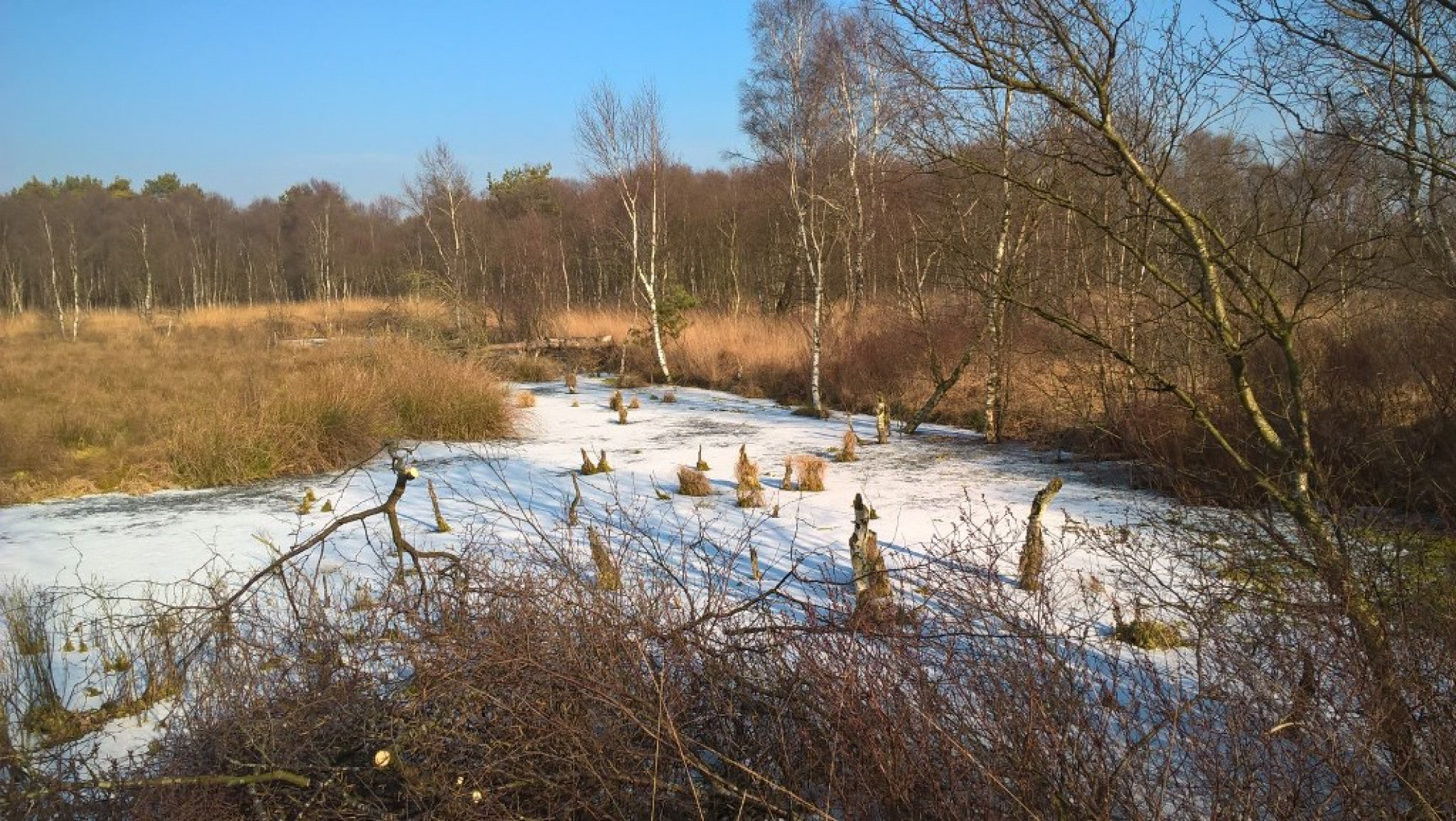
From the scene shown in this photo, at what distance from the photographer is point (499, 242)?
33.6 m

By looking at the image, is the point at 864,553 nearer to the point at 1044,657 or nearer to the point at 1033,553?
the point at 1033,553

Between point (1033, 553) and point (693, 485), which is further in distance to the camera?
point (693, 485)

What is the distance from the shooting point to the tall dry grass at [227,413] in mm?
9680

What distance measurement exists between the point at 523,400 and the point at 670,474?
637cm

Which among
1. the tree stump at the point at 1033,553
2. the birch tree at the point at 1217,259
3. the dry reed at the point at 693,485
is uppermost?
the birch tree at the point at 1217,259

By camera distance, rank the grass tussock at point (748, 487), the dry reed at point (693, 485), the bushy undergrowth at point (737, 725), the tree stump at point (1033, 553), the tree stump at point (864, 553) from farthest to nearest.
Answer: the dry reed at point (693, 485) → the grass tussock at point (748, 487) → the tree stump at point (1033, 553) → the tree stump at point (864, 553) → the bushy undergrowth at point (737, 725)

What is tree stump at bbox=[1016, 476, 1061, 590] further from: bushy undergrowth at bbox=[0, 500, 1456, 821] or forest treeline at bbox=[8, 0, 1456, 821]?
bushy undergrowth at bbox=[0, 500, 1456, 821]

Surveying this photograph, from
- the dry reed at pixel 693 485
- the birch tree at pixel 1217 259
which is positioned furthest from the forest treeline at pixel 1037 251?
the dry reed at pixel 693 485

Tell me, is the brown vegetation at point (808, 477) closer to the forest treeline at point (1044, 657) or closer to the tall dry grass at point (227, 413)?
the forest treeline at point (1044, 657)

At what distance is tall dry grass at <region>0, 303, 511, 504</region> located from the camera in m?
9.68

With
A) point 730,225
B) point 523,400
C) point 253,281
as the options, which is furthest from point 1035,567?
point 253,281

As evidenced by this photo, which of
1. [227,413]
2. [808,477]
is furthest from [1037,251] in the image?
[227,413]

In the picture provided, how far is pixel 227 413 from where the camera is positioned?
10586mm

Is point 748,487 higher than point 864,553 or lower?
lower
